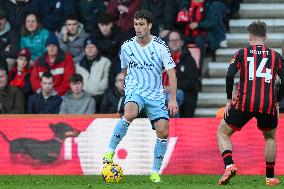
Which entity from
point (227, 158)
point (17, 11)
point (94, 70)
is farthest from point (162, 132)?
point (17, 11)

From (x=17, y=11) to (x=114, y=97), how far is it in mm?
3254

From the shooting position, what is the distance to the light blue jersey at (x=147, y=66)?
13898 mm

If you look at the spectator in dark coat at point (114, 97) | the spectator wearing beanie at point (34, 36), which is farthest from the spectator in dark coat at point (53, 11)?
the spectator in dark coat at point (114, 97)

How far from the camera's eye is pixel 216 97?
1928cm

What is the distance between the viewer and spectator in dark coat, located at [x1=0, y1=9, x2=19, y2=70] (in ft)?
65.5

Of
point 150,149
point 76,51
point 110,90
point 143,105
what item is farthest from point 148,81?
point 76,51

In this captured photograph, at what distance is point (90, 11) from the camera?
20.2 meters

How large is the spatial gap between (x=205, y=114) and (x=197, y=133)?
2806 mm

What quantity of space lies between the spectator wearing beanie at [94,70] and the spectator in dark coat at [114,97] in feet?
1.23

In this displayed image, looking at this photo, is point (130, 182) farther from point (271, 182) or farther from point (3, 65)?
point (3, 65)

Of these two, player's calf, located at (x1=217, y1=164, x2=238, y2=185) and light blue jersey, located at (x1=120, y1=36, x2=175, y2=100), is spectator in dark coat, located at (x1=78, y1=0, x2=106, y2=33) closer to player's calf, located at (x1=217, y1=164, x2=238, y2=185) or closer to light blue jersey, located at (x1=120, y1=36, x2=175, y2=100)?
light blue jersey, located at (x1=120, y1=36, x2=175, y2=100)

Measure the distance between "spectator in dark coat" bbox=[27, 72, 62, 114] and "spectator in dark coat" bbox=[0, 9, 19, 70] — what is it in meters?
1.31

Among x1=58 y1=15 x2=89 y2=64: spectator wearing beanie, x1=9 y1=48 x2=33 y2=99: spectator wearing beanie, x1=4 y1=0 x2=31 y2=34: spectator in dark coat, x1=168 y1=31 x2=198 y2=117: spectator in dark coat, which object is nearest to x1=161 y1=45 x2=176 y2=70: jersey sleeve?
x1=168 y1=31 x2=198 y2=117: spectator in dark coat

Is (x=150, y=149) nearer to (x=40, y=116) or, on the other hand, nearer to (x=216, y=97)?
(x=40, y=116)
